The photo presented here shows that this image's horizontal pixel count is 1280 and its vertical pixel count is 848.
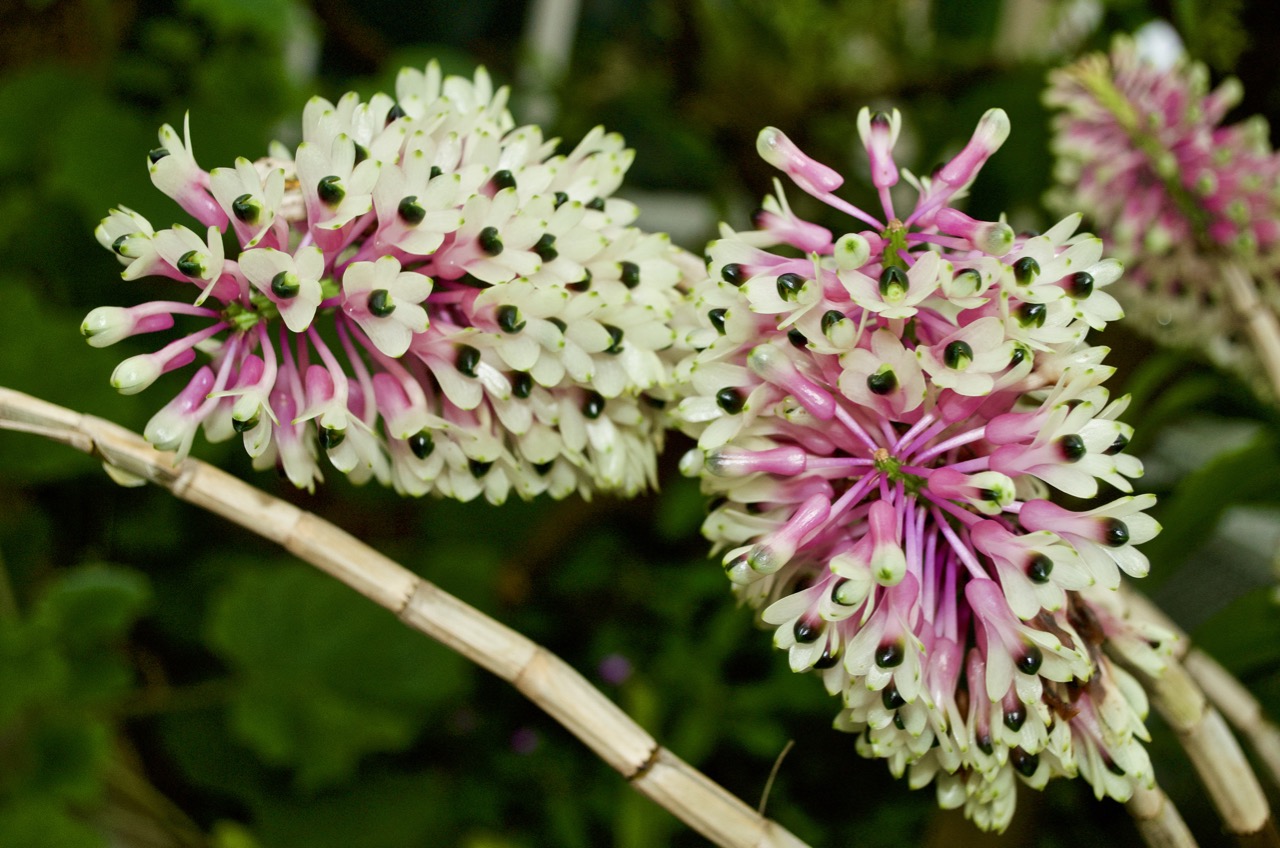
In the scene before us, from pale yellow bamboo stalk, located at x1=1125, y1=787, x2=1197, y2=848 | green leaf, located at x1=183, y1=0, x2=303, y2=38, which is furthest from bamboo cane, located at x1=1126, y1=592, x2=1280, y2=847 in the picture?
green leaf, located at x1=183, y1=0, x2=303, y2=38

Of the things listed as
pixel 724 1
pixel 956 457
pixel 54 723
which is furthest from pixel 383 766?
pixel 724 1

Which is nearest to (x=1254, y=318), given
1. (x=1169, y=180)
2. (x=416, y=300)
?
(x=1169, y=180)

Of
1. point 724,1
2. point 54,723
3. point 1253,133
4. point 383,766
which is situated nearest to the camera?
point 1253,133

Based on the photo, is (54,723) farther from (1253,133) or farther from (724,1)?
(724,1)

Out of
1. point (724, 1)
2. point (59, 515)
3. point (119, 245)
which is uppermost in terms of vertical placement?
point (724, 1)

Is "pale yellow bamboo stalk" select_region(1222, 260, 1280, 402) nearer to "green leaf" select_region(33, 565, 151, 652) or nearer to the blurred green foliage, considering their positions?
the blurred green foliage

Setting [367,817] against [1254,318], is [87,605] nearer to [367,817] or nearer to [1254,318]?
[367,817]
